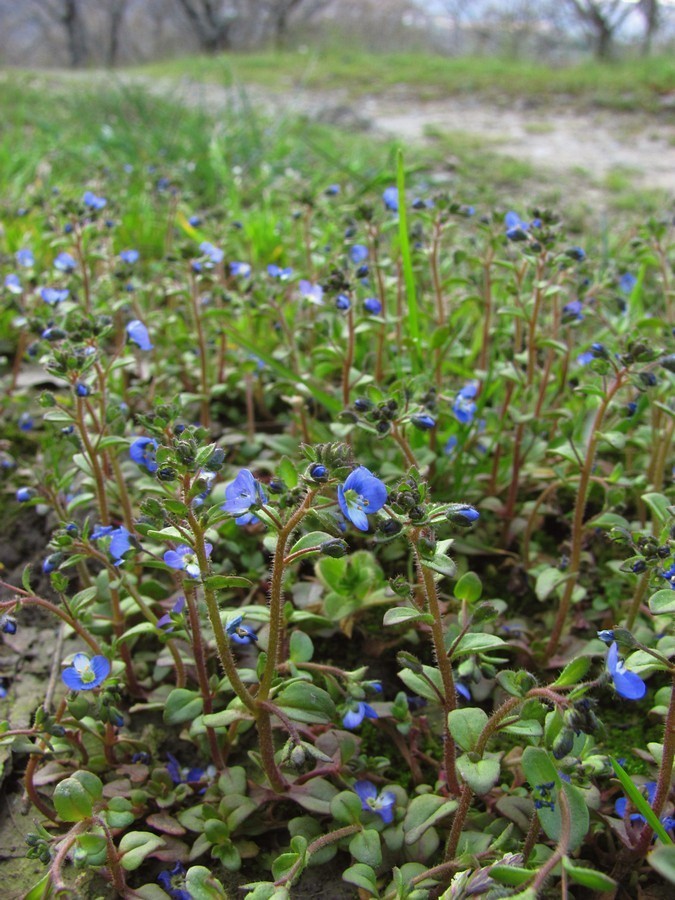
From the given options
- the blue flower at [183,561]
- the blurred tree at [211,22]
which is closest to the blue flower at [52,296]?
the blue flower at [183,561]

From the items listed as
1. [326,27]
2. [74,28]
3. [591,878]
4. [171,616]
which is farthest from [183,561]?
[74,28]

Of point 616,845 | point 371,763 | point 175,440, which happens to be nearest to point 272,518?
point 175,440

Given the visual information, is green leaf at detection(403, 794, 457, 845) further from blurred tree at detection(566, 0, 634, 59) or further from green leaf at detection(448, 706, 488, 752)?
blurred tree at detection(566, 0, 634, 59)

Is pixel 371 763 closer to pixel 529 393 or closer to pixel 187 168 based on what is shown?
pixel 529 393

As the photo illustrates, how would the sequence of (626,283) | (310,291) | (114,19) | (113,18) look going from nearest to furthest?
(310,291)
(626,283)
(114,19)
(113,18)

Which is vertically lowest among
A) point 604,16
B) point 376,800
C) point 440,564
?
point 376,800

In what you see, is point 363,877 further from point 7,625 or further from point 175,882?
point 7,625
